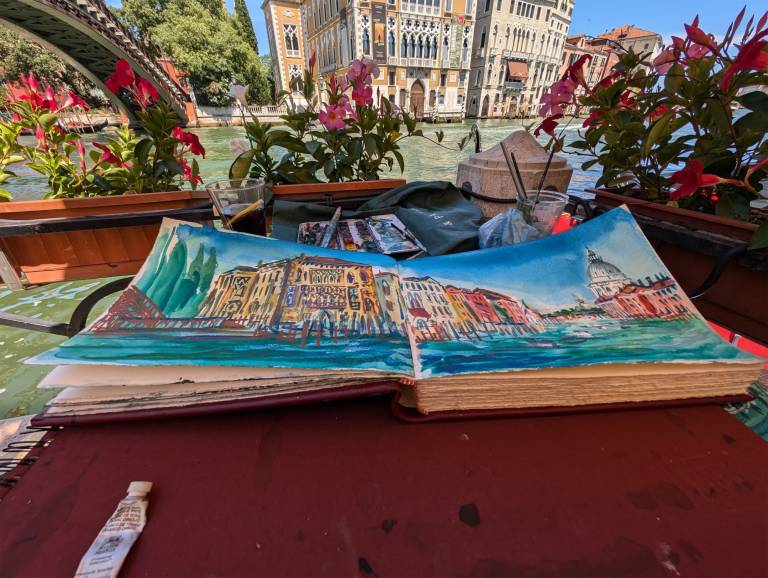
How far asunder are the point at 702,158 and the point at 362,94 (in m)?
0.76

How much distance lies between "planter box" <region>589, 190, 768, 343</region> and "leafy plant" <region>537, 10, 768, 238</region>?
0.14ft

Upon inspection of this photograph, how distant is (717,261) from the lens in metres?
0.44

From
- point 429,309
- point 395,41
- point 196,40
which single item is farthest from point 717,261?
point 395,41

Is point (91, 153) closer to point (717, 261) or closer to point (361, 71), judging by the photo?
point (361, 71)

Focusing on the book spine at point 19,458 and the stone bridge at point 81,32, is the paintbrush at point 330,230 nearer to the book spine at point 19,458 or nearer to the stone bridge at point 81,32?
the book spine at point 19,458

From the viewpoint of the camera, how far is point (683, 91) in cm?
54

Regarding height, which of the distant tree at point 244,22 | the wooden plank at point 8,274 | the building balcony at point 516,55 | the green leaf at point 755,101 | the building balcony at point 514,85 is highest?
the distant tree at point 244,22

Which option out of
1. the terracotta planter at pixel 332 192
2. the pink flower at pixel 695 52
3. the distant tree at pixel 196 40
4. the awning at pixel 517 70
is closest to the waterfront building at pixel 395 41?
the awning at pixel 517 70

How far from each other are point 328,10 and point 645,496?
21075 millimetres

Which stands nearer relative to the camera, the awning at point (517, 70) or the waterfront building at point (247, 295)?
the waterfront building at point (247, 295)

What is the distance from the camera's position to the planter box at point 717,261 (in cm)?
43

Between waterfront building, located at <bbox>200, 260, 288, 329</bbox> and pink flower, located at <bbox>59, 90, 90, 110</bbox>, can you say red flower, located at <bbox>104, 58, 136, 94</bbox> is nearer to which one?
pink flower, located at <bbox>59, 90, 90, 110</bbox>

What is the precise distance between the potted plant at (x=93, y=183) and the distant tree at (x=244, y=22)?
19363 mm

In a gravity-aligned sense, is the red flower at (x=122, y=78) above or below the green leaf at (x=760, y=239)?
above
